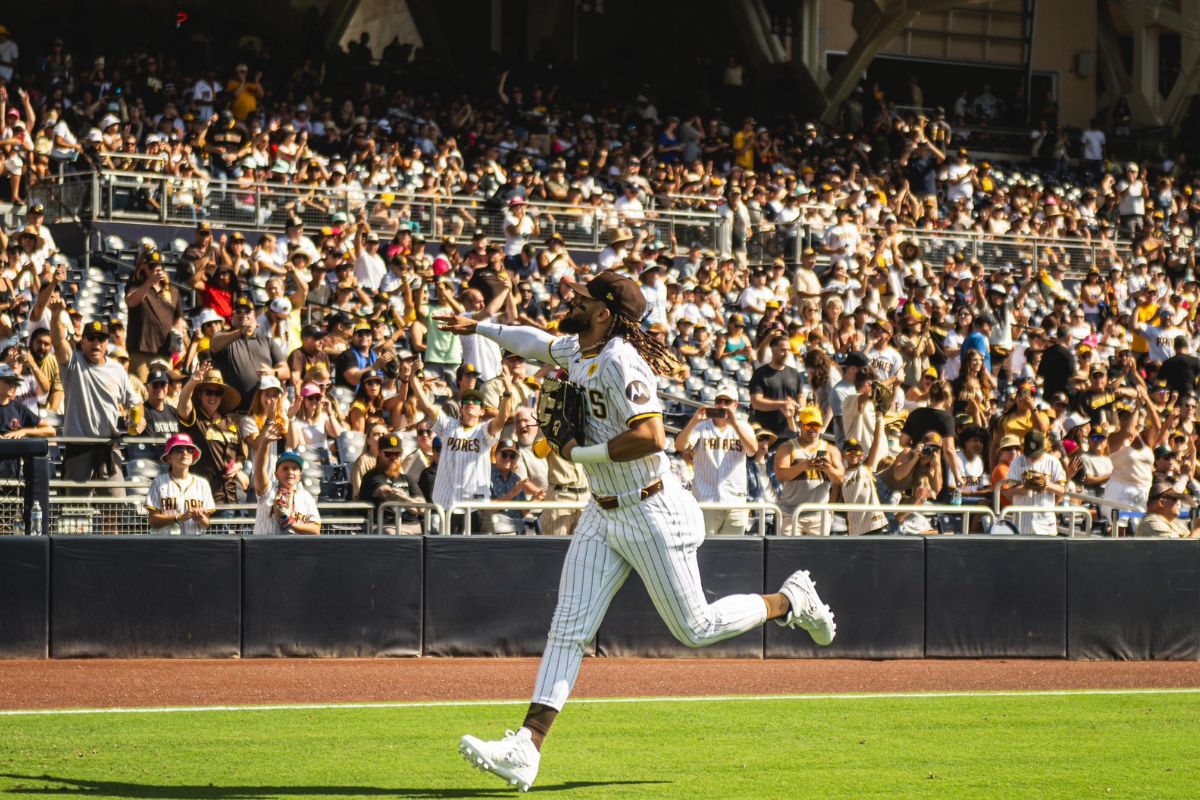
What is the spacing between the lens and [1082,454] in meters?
16.2

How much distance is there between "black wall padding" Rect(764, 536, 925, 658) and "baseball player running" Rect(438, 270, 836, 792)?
18.4ft

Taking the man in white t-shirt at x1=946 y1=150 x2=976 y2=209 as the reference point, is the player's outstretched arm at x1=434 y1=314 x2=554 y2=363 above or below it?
below

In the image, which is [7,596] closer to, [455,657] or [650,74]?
[455,657]

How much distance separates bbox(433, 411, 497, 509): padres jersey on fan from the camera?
42.8ft

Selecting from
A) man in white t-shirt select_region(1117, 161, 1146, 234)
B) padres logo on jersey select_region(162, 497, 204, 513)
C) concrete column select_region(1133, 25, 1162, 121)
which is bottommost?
padres logo on jersey select_region(162, 497, 204, 513)

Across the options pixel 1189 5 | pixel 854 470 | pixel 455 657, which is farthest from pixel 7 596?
pixel 1189 5

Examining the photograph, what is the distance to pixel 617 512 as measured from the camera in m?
6.85

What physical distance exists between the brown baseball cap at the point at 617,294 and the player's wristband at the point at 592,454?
0.60 metres

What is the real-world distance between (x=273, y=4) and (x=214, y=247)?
16.6m

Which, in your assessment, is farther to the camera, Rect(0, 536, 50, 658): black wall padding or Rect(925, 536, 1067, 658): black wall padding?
Rect(925, 536, 1067, 658): black wall padding

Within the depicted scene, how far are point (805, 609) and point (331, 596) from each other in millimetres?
5077

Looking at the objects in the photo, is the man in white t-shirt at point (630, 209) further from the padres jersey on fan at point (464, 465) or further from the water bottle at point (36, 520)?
the water bottle at point (36, 520)

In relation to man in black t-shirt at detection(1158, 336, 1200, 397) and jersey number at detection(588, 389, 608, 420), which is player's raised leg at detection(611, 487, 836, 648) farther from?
man in black t-shirt at detection(1158, 336, 1200, 397)

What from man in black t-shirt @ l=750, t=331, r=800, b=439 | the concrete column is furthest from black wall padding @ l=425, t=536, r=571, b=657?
the concrete column
